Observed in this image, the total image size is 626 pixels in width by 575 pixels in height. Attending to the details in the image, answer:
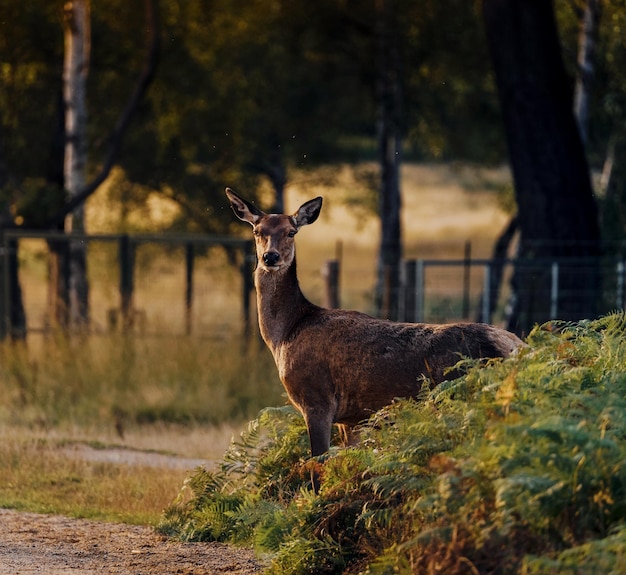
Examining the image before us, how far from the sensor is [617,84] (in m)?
32.9

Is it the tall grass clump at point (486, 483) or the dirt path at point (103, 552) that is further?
the dirt path at point (103, 552)

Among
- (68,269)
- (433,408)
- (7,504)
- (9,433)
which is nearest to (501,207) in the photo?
(68,269)

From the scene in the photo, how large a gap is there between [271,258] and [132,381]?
9646mm

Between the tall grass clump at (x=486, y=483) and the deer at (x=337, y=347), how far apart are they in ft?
1.31

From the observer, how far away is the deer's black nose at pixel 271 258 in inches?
409

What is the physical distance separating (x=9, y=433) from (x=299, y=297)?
6408mm

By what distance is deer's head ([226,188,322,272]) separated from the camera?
1041 centimetres

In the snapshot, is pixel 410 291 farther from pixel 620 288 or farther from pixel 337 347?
pixel 337 347

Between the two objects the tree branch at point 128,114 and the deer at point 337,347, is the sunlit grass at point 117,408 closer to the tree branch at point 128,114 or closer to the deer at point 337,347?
the deer at point 337,347

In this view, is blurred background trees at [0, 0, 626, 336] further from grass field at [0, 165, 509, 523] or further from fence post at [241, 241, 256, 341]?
fence post at [241, 241, 256, 341]

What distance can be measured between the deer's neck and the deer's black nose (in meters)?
0.31

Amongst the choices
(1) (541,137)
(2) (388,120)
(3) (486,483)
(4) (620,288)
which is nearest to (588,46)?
(1) (541,137)

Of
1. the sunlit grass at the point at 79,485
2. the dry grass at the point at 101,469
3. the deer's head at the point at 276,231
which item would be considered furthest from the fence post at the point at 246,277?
the deer's head at the point at 276,231

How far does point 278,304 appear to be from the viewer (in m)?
10.7
